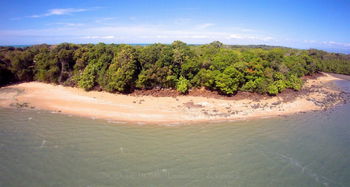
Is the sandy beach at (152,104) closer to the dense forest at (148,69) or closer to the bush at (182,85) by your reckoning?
the bush at (182,85)

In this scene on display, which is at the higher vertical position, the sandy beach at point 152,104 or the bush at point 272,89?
the bush at point 272,89

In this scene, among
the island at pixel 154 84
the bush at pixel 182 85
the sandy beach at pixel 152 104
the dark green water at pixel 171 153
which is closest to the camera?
the dark green water at pixel 171 153

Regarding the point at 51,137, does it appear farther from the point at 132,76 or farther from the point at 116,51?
the point at 116,51

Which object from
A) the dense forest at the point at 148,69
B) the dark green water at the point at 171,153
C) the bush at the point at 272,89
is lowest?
the dark green water at the point at 171,153

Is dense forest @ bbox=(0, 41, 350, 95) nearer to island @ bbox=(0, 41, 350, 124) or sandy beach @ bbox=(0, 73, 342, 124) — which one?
island @ bbox=(0, 41, 350, 124)

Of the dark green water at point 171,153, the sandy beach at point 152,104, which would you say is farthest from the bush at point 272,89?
the dark green water at point 171,153

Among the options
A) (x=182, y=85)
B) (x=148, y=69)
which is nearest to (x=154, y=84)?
(x=148, y=69)

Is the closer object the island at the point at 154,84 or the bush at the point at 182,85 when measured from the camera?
the island at the point at 154,84
